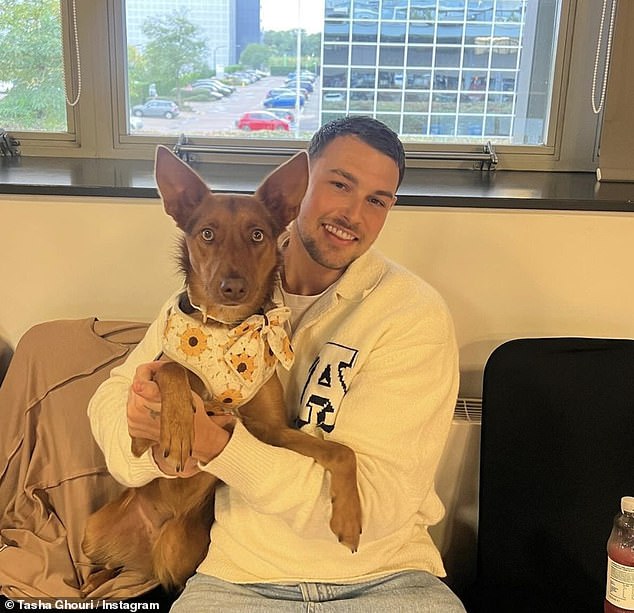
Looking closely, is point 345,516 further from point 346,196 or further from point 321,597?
point 346,196

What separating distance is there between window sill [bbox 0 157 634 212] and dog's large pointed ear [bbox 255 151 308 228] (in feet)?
2.01

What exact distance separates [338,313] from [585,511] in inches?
28.3

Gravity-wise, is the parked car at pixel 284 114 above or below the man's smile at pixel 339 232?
above

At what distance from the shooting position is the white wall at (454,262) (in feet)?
5.87

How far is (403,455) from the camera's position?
1249 mm

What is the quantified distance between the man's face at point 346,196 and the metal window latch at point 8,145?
1.23 meters

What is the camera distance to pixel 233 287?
102 cm

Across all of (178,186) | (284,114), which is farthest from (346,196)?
(284,114)

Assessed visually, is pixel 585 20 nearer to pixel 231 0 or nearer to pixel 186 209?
pixel 231 0

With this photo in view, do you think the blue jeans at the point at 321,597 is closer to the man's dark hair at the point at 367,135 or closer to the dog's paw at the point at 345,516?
the dog's paw at the point at 345,516

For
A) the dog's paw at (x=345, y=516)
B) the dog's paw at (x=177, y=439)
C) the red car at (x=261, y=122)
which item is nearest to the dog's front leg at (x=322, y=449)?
the dog's paw at (x=345, y=516)

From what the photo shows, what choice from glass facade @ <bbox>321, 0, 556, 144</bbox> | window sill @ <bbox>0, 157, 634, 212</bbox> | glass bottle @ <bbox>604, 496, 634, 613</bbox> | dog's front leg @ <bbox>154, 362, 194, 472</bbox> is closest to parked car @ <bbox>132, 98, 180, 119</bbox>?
window sill @ <bbox>0, 157, 634, 212</bbox>

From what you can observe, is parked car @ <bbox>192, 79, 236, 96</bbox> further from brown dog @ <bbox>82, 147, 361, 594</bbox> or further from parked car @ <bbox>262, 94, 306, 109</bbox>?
brown dog @ <bbox>82, 147, 361, 594</bbox>

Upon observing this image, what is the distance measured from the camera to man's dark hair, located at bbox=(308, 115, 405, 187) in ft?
4.15
